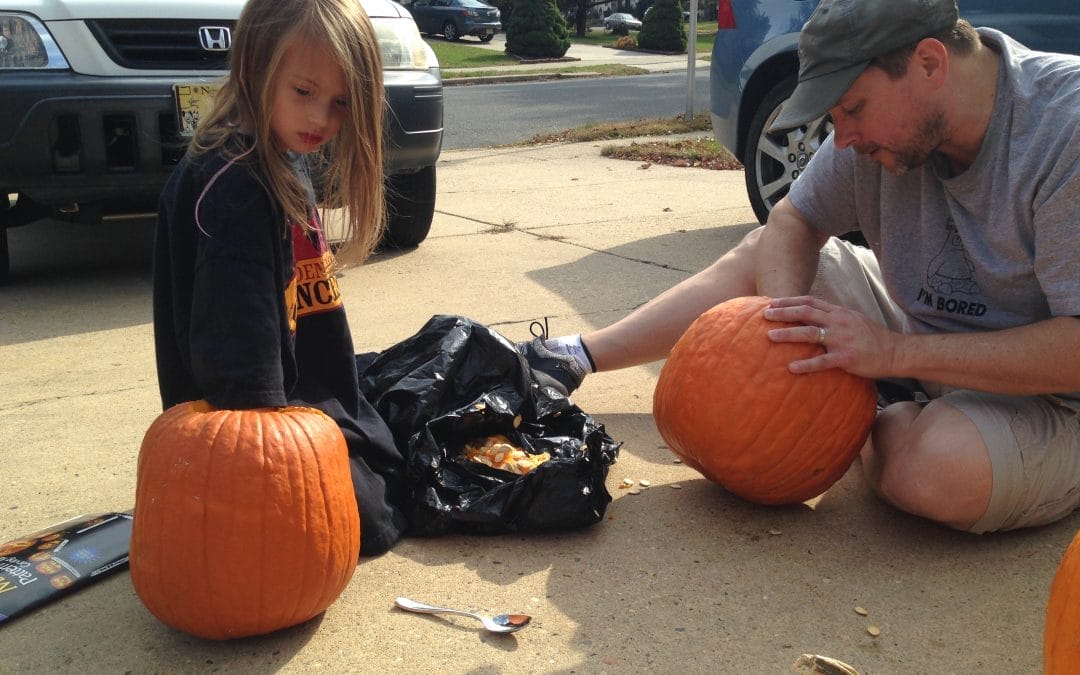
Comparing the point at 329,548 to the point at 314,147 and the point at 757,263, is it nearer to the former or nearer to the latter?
the point at 314,147

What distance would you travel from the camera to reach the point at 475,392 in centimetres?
322

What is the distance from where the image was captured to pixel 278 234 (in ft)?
8.13

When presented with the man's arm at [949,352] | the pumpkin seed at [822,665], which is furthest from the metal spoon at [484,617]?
the man's arm at [949,352]

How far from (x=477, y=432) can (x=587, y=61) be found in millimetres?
28460

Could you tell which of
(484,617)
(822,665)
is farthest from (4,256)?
(822,665)

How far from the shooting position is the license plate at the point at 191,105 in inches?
185

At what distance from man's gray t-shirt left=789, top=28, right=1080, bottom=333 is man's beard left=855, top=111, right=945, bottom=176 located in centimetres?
12

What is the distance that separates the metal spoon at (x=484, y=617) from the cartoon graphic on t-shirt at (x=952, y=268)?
4.45 feet

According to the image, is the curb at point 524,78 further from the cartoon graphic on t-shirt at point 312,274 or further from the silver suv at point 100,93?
the cartoon graphic on t-shirt at point 312,274

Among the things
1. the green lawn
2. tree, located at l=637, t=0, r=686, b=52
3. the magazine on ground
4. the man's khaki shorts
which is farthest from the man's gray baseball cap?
tree, located at l=637, t=0, r=686, b=52

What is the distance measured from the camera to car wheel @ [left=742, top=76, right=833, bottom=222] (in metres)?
5.68

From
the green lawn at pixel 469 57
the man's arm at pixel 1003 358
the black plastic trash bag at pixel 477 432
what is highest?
the green lawn at pixel 469 57


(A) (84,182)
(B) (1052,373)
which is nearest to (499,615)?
(B) (1052,373)

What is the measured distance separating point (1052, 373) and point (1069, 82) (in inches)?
26.1
